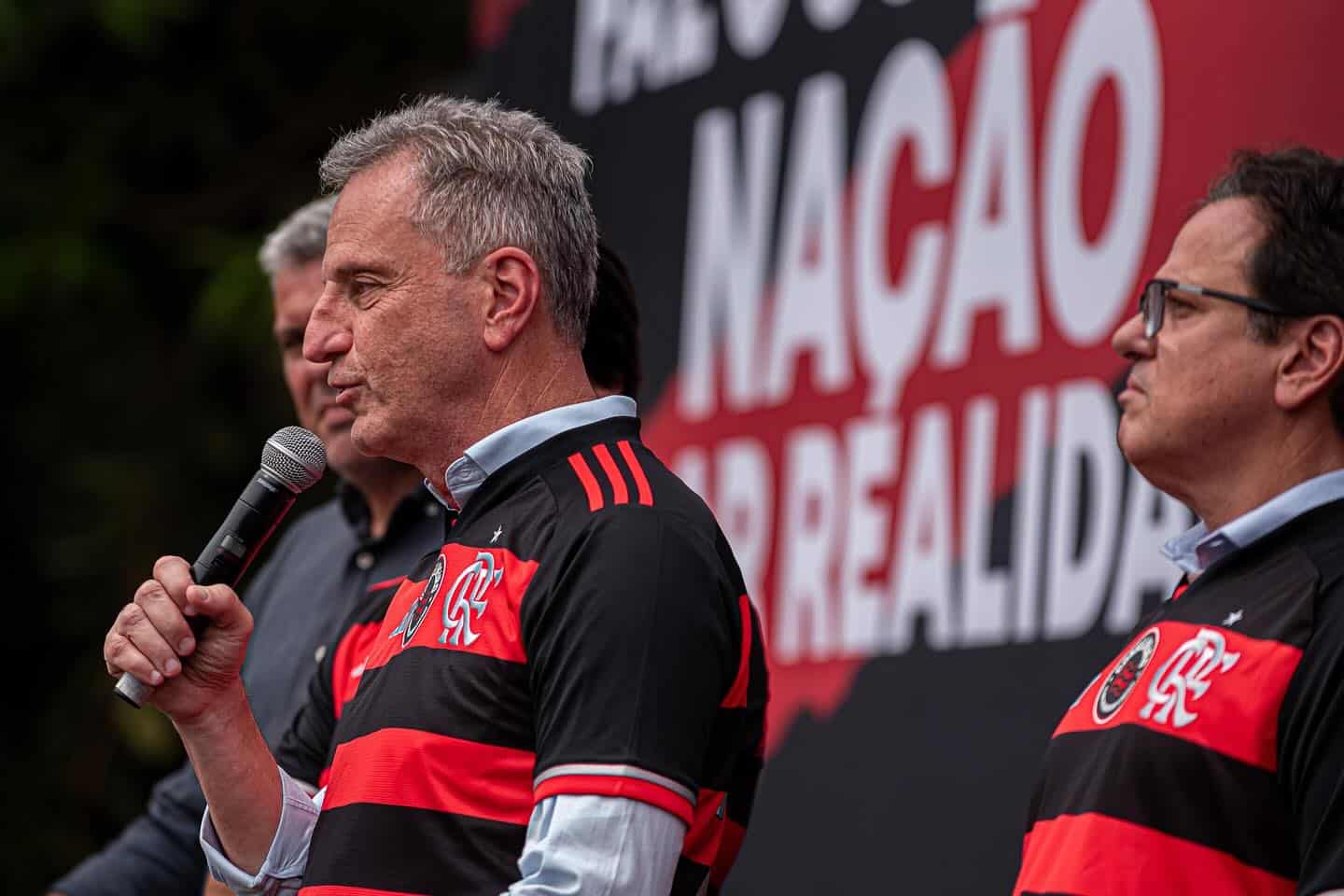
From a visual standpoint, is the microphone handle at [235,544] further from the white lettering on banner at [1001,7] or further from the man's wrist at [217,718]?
the white lettering on banner at [1001,7]

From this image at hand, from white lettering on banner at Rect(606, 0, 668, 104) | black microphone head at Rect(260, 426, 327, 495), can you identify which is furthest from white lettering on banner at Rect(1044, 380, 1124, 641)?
white lettering on banner at Rect(606, 0, 668, 104)

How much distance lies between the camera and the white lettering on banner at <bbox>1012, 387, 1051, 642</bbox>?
3.28 meters

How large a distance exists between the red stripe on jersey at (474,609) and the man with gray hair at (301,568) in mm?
956

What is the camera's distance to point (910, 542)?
11.6 ft

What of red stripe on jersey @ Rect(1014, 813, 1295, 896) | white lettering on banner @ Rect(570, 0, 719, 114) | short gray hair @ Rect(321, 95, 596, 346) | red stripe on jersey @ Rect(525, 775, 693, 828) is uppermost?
white lettering on banner @ Rect(570, 0, 719, 114)

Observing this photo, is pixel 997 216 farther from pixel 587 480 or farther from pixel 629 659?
pixel 629 659

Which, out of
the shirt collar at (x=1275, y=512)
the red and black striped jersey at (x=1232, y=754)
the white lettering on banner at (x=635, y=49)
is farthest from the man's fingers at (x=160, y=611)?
the white lettering on banner at (x=635, y=49)

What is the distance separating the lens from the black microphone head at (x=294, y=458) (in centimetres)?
217

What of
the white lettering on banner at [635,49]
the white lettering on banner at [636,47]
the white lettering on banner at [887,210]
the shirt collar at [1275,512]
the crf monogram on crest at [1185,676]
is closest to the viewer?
the crf monogram on crest at [1185,676]

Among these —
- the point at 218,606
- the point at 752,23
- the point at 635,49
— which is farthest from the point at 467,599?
the point at 635,49

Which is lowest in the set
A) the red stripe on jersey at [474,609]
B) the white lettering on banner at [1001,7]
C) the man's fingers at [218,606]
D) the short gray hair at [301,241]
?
the red stripe on jersey at [474,609]

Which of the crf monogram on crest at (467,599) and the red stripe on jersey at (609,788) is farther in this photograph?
the crf monogram on crest at (467,599)

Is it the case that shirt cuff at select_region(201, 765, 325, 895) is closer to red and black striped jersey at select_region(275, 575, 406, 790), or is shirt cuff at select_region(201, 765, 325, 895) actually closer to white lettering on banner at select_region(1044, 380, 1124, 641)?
red and black striped jersey at select_region(275, 575, 406, 790)

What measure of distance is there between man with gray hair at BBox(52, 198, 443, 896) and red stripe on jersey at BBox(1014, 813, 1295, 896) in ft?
4.43
